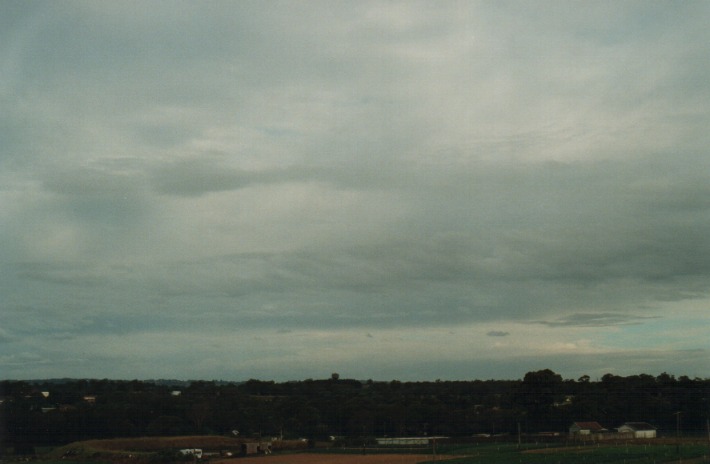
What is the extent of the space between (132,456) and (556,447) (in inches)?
1100

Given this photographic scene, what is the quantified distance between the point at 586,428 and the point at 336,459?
27366mm

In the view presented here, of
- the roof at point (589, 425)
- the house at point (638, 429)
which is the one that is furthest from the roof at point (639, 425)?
the roof at point (589, 425)

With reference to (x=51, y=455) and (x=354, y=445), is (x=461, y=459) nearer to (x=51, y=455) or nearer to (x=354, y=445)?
(x=354, y=445)

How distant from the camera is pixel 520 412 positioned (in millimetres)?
68562

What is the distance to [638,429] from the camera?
219ft

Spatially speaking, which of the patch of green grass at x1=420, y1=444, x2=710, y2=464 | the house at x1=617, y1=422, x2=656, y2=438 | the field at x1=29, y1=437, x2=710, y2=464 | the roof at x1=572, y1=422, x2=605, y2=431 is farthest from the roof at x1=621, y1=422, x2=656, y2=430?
the patch of green grass at x1=420, y1=444, x2=710, y2=464

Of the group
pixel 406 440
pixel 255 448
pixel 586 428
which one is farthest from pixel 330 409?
pixel 586 428

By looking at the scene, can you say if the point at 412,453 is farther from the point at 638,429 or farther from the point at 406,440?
the point at 638,429

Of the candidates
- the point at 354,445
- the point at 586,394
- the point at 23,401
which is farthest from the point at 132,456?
the point at 586,394

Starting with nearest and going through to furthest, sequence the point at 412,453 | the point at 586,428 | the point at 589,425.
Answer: the point at 412,453, the point at 586,428, the point at 589,425

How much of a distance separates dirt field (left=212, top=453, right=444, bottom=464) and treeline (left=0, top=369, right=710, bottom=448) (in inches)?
204

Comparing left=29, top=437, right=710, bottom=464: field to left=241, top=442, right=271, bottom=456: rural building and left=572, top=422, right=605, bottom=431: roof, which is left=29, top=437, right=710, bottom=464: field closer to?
left=241, top=442, right=271, bottom=456: rural building

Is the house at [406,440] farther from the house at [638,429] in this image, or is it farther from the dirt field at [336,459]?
the house at [638,429]

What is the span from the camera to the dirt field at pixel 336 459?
159 feet
